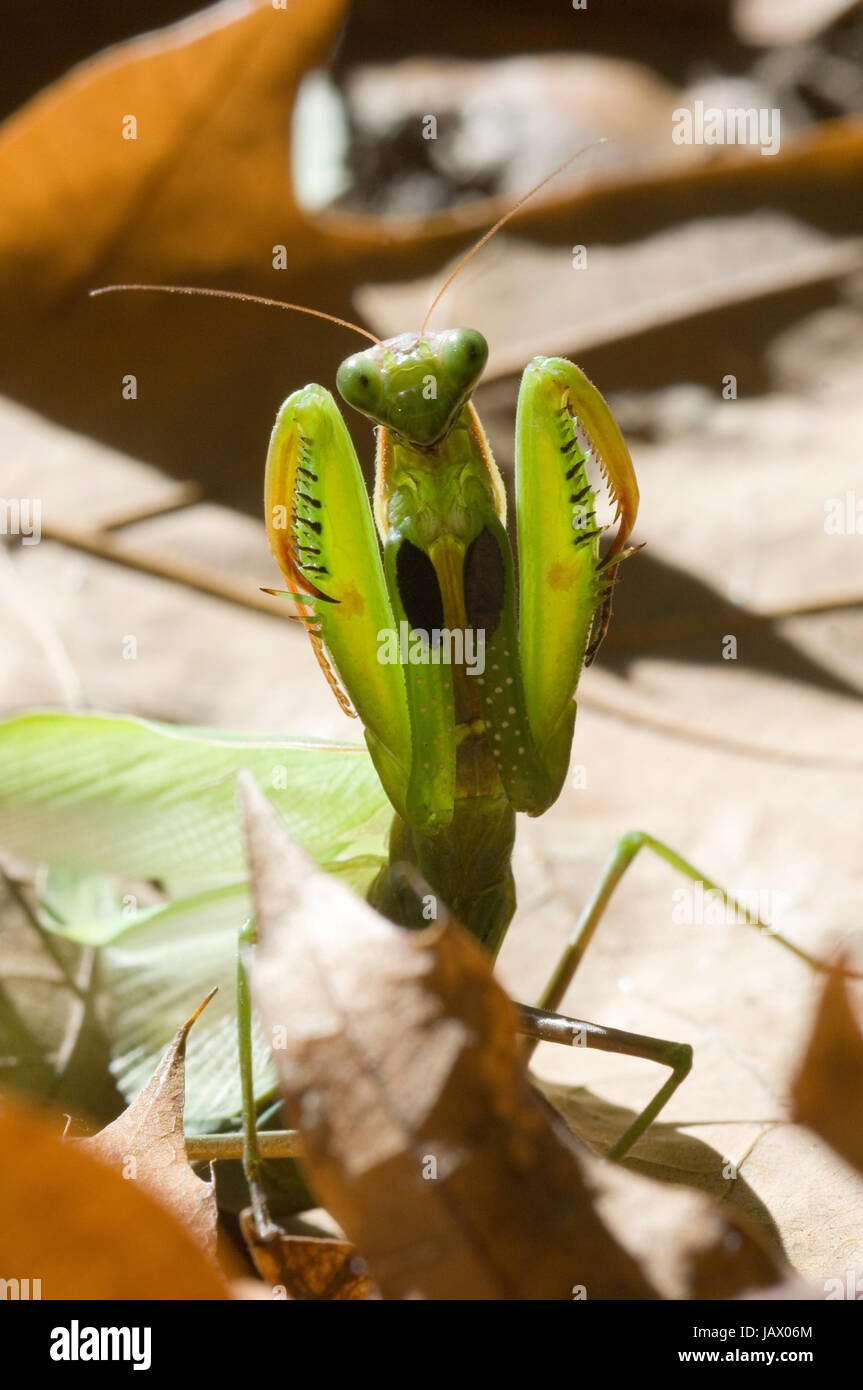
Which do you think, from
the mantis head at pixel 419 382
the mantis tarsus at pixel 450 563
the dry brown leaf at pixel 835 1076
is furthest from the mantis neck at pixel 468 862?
the dry brown leaf at pixel 835 1076

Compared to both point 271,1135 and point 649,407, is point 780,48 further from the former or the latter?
point 271,1135

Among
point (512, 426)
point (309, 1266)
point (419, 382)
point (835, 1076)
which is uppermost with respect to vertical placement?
point (512, 426)

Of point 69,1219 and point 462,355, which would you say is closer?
point 69,1219

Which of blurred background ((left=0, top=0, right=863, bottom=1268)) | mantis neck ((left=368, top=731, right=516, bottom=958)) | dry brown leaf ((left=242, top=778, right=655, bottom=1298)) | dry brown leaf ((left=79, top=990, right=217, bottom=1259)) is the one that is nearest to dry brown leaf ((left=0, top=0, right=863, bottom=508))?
blurred background ((left=0, top=0, right=863, bottom=1268))

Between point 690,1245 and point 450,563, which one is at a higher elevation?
point 450,563

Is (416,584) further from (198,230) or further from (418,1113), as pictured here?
(198,230)

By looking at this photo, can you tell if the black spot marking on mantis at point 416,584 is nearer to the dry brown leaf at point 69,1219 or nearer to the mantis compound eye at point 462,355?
the mantis compound eye at point 462,355

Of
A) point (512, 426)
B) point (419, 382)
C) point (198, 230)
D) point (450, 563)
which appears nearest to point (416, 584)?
point (450, 563)
